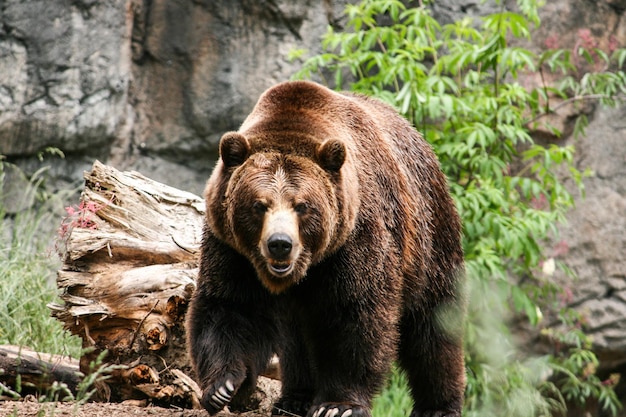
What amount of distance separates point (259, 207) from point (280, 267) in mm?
294

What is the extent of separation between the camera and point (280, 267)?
366cm

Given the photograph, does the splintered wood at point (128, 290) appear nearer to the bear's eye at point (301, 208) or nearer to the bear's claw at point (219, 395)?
the bear's claw at point (219, 395)

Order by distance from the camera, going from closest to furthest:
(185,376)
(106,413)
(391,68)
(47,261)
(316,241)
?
(316,241) → (106,413) → (185,376) → (391,68) → (47,261)

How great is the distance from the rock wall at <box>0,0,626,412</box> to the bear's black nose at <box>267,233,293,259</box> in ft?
17.6

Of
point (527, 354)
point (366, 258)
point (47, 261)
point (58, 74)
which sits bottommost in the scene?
point (527, 354)

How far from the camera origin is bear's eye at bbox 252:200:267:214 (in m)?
3.69

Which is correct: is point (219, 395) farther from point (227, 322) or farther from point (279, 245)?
point (279, 245)

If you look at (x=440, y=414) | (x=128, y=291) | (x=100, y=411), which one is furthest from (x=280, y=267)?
(x=440, y=414)

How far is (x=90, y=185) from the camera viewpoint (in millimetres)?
5352

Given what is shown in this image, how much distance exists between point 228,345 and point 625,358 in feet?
21.3

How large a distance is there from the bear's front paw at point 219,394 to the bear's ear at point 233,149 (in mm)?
1040

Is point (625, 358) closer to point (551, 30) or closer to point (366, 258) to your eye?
point (551, 30)

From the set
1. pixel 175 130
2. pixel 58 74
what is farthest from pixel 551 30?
pixel 58 74

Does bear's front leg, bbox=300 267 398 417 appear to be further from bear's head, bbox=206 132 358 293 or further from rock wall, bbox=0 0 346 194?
rock wall, bbox=0 0 346 194
